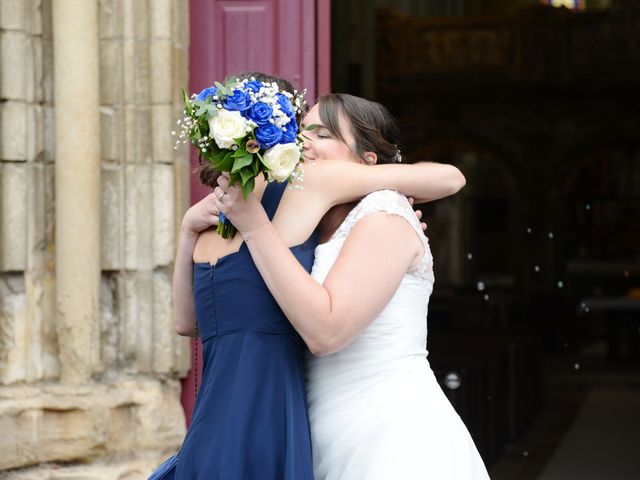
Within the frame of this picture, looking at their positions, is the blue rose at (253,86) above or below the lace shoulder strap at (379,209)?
above

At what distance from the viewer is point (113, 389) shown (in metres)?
4.58

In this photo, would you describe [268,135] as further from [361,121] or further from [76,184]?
[76,184]

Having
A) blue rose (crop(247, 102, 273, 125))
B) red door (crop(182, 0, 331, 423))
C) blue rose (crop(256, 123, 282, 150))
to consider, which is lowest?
blue rose (crop(256, 123, 282, 150))

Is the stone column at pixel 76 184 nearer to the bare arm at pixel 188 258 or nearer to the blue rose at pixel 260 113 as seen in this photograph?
the bare arm at pixel 188 258

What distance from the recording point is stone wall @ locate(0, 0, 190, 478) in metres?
4.52

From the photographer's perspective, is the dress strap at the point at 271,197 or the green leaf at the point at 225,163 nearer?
the green leaf at the point at 225,163

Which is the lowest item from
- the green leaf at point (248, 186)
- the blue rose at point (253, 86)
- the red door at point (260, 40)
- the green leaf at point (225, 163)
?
the green leaf at point (248, 186)

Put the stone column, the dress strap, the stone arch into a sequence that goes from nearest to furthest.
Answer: the dress strap → the stone column → the stone arch

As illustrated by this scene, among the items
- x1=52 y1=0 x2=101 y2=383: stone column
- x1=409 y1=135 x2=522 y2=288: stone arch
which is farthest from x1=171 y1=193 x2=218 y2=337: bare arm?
x1=409 y1=135 x2=522 y2=288: stone arch

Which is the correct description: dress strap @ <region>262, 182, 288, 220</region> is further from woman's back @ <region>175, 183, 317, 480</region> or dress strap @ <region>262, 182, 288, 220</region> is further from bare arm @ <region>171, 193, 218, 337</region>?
bare arm @ <region>171, 193, 218, 337</region>

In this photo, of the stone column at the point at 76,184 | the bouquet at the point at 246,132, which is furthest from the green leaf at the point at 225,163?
the stone column at the point at 76,184

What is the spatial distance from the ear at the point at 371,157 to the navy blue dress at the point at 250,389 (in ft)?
0.88

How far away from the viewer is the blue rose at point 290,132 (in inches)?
84.9

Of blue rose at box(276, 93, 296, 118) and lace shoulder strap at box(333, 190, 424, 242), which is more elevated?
blue rose at box(276, 93, 296, 118)
